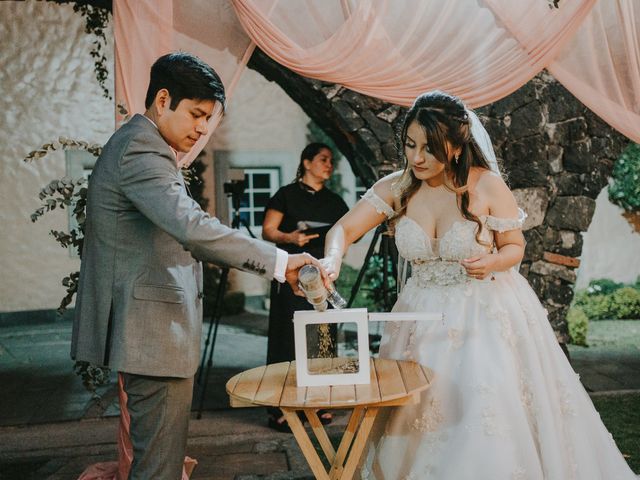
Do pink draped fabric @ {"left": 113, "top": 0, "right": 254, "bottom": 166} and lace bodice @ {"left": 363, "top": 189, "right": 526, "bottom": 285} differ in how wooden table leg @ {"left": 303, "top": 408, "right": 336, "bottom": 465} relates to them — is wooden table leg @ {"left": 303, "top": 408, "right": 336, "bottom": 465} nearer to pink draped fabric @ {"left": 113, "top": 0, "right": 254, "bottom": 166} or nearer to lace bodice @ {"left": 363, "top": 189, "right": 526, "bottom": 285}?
lace bodice @ {"left": 363, "top": 189, "right": 526, "bottom": 285}

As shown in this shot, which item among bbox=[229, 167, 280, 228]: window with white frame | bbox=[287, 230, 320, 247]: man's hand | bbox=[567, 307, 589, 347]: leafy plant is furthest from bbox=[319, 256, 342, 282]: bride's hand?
bbox=[229, 167, 280, 228]: window with white frame

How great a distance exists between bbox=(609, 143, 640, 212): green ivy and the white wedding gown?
6.82 metres

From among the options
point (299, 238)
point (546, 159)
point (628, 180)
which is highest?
point (546, 159)

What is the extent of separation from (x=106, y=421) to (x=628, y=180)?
7.41 metres

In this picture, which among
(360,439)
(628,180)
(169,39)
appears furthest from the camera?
(628,180)

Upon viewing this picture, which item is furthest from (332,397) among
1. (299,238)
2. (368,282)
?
(368,282)

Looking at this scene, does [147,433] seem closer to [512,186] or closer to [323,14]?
[323,14]

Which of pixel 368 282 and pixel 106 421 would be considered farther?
pixel 368 282

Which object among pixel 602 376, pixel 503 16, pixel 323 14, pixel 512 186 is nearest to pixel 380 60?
pixel 323 14

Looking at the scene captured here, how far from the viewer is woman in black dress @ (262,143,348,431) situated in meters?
4.10

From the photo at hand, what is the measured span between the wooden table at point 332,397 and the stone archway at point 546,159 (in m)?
2.71

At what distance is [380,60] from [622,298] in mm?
6346

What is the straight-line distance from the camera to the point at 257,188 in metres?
9.44

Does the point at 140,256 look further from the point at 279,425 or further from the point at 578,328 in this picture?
the point at 578,328
